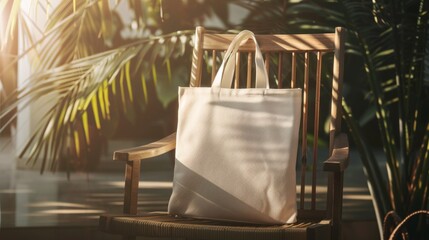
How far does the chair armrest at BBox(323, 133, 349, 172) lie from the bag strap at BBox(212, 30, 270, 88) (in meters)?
0.25

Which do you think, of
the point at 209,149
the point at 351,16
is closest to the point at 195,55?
the point at 209,149

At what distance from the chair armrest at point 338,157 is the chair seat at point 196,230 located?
0.13 m

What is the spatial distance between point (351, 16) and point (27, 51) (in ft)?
3.79

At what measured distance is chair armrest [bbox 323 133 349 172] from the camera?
79.6 inches

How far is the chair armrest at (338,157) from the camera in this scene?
2021 millimetres

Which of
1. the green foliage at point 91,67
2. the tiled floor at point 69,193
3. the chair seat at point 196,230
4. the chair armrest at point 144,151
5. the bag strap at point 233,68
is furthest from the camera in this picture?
the tiled floor at point 69,193

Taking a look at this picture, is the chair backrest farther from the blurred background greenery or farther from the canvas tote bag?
the blurred background greenery

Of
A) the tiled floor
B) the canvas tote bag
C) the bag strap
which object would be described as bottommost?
the tiled floor

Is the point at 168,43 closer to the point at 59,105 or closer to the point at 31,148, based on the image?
the point at 59,105

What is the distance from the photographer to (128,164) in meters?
2.28

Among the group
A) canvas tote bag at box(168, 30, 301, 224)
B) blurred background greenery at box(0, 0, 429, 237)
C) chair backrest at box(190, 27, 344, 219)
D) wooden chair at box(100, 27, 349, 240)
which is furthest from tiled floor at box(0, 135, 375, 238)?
canvas tote bag at box(168, 30, 301, 224)

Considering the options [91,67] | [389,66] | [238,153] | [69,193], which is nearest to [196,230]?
[238,153]

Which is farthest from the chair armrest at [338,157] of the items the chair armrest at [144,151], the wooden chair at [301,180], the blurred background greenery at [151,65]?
the blurred background greenery at [151,65]

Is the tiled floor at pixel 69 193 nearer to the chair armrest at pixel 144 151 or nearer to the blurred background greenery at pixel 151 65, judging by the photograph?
the blurred background greenery at pixel 151 65
